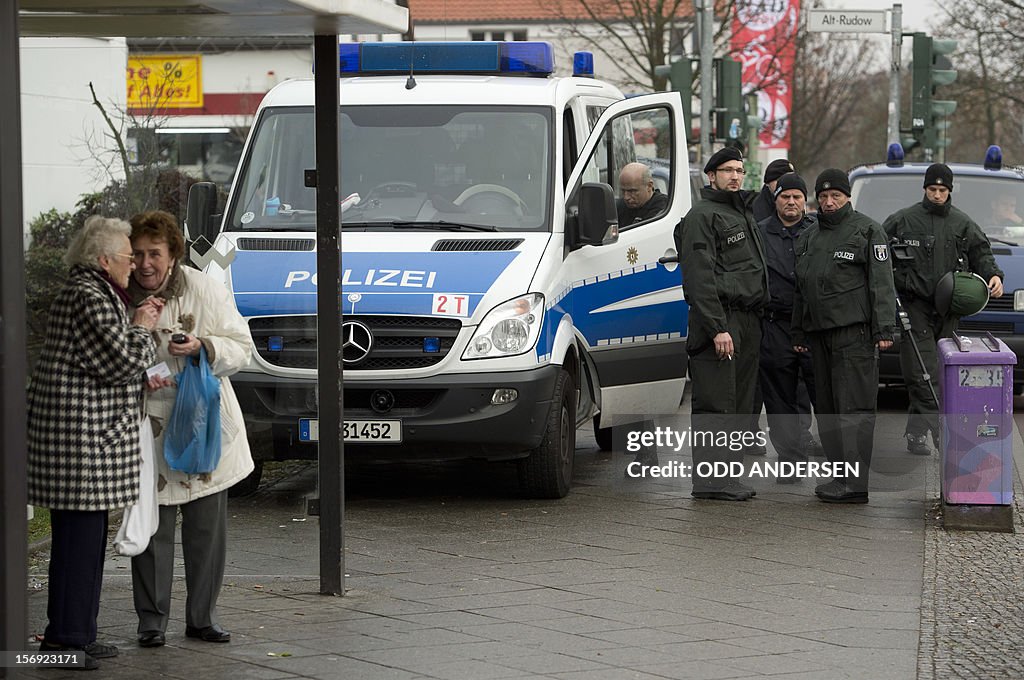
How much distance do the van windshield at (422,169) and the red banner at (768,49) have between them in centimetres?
2715

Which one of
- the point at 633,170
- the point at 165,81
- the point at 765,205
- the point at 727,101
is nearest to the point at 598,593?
the point at 165,81

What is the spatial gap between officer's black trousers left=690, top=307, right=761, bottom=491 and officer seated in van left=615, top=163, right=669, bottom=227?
123 cm

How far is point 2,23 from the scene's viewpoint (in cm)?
480

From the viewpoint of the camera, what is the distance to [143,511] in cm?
583

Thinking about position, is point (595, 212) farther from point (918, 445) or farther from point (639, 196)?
point (918, 445)

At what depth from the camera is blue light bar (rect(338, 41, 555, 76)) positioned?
10562 millimetres

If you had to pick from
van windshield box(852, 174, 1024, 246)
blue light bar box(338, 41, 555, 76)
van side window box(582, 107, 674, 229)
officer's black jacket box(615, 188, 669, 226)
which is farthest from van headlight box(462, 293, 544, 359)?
van windshield box(852, 174, 1024, 246)

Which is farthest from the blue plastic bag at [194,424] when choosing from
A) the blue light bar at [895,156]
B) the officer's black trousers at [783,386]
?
the blue light bar at [895,156]

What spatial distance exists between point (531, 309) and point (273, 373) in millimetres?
1572

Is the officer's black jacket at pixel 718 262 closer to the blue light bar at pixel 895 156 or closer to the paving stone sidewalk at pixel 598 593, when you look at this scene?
the paving stone sidewalk at pixel 598 593

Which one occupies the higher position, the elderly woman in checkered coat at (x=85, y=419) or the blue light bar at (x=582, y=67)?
the blue light bar at (x=582, y=67)

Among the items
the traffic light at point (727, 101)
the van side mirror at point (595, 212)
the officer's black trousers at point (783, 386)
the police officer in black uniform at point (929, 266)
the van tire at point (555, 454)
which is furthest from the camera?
the traffic light at point (727, 101)

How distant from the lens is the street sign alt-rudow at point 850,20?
20.7 metres

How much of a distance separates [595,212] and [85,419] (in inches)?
173
